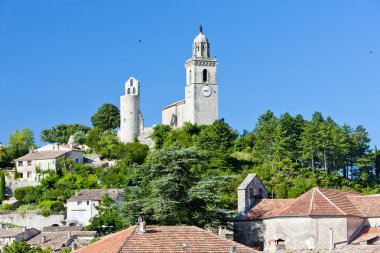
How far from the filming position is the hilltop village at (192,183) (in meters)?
47.9

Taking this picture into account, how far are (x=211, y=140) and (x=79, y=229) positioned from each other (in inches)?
782

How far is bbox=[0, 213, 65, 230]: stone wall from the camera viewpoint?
84.2 meters

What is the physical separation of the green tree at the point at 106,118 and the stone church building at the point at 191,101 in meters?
9.32

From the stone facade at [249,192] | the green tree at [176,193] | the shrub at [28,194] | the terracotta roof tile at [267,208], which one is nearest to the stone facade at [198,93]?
the shrub at [28,194]

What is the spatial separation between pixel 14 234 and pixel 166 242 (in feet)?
137

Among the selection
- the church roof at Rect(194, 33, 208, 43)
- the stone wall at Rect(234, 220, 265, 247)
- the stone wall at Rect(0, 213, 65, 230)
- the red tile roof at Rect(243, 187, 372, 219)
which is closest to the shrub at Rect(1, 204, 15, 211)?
the stone wall at Rect(0, 213, 65, 230)

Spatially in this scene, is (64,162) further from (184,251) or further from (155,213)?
(184,251)

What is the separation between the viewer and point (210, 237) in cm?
3741

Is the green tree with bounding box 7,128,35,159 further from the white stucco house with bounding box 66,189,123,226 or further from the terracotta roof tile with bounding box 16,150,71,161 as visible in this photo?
the white stucco house with bounding box 66,189,123,226

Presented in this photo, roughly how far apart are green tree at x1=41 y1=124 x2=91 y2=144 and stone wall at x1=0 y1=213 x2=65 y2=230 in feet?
116

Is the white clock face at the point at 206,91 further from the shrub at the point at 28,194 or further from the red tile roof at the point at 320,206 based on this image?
the red tile roof at the point at 320,206

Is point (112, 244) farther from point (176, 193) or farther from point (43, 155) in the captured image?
point (43, 155)

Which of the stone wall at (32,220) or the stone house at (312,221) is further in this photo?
the stone wall at (32,220)

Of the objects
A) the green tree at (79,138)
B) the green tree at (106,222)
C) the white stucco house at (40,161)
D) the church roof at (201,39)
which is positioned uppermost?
the church roof at (201,39)
